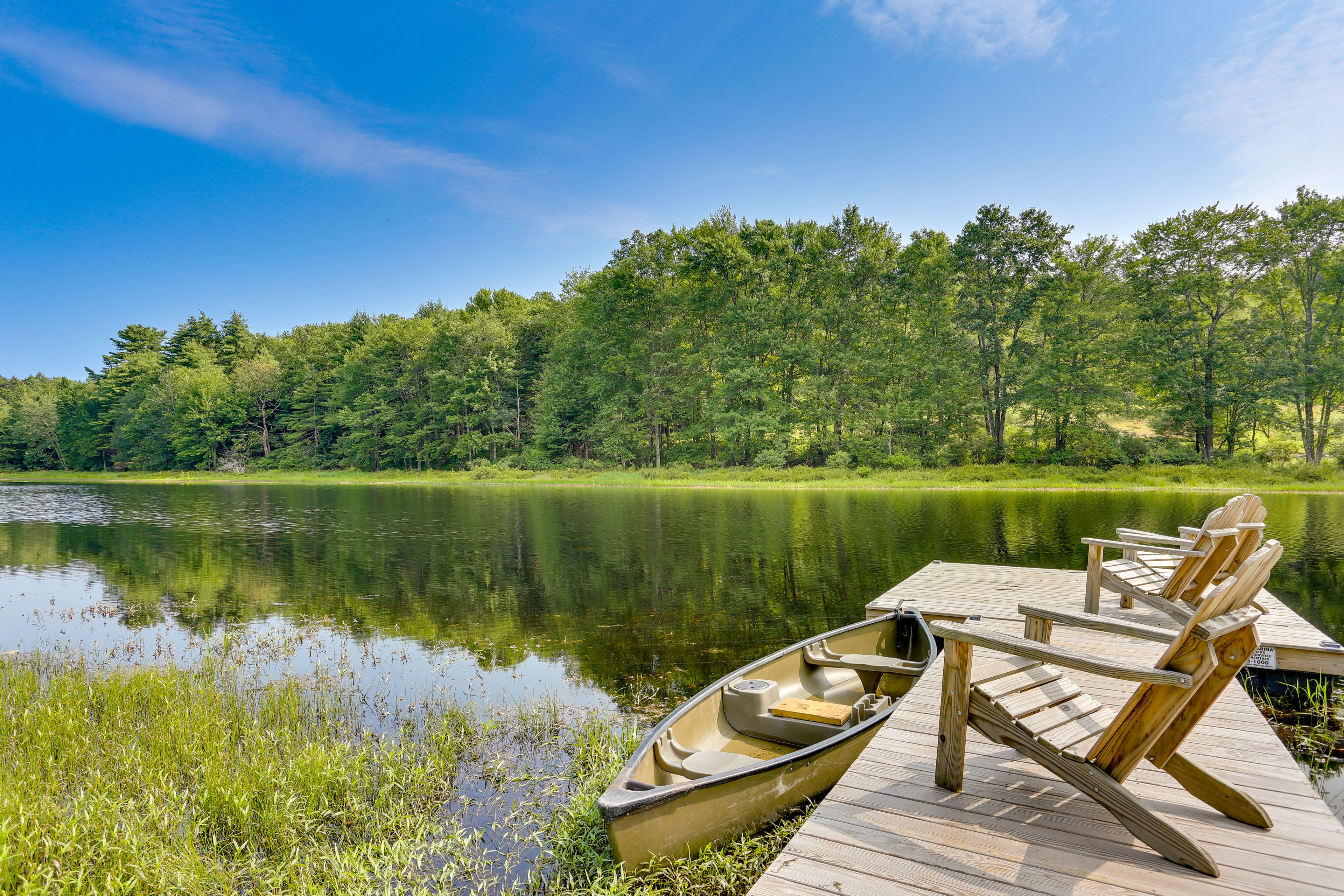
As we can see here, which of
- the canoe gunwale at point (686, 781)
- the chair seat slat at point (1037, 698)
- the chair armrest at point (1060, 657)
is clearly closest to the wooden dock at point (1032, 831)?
the canoe gunwale at point (686, 781)

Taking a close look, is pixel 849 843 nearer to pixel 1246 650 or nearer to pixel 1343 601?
pixel 1246 650

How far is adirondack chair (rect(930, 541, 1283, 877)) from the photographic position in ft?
6.88

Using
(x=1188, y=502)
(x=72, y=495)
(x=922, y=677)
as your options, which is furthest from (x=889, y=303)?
(x=72, y=495)

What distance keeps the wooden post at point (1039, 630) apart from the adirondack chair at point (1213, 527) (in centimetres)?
110

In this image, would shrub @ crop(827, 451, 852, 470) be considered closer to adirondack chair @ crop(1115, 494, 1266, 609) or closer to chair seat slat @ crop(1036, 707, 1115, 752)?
adirondack chair @ crop(1115, 494, 1266, 609)

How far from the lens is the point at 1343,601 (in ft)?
28.1

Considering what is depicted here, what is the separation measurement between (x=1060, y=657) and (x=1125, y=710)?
25 cm

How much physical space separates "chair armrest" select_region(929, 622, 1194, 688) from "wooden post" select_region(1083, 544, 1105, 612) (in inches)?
157

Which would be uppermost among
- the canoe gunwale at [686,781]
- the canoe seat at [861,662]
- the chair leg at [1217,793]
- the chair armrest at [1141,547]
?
the chair armrest at [1141,547]

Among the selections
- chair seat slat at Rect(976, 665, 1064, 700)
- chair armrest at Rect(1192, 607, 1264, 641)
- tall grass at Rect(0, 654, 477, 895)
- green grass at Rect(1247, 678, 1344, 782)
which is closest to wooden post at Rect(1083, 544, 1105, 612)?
green grass at Rect(1247, 678, 1344, 782)

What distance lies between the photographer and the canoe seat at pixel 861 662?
4.73m

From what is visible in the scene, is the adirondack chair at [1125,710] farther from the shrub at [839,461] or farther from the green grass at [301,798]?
the shrub at [839,461]

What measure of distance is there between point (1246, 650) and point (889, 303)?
36617 mm

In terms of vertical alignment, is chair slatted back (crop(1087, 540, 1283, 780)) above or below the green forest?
below
